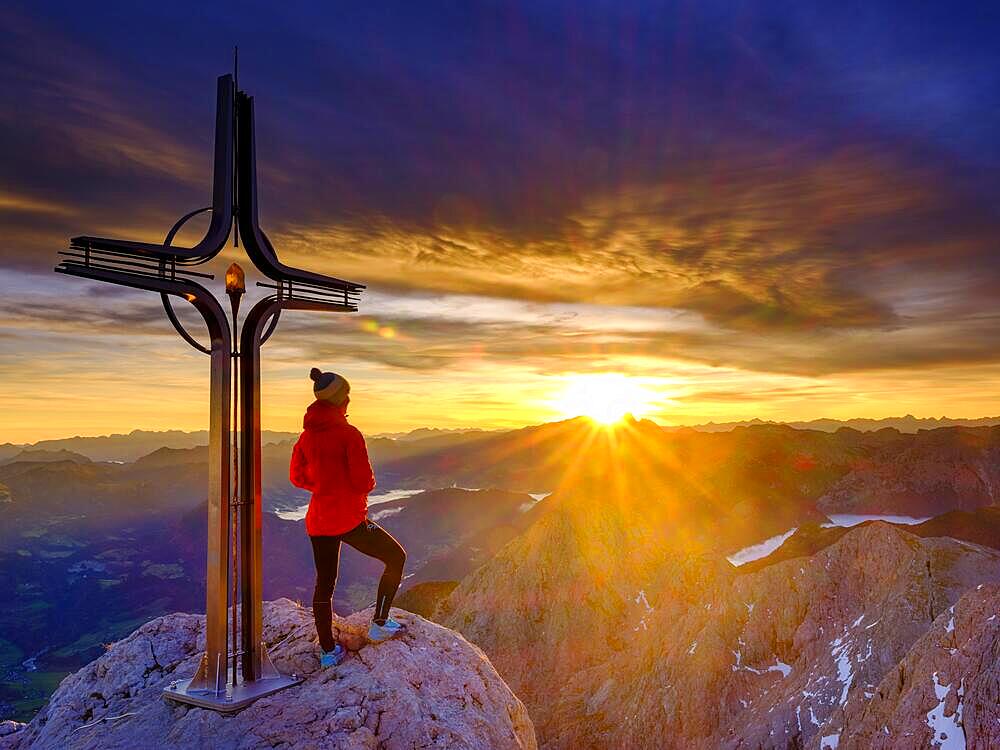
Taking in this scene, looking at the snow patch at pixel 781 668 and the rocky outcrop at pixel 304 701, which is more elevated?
the rocky outcrop at pixel 304 701

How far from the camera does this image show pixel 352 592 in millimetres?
196000

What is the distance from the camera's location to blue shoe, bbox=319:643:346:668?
7613 millimetres

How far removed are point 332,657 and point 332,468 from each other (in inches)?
86.9

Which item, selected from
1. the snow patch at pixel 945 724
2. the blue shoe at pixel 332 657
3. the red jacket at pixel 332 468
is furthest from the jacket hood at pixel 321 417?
the snow patch at pixel 945 724

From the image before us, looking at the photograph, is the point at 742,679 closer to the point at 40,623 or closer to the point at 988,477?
the point at 988,477

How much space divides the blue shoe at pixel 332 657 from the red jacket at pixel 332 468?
1444mm

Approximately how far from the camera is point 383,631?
815 cm

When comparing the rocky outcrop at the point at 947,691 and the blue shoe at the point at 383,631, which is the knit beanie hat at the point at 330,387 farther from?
the rocky outcrop at the point at 947,691

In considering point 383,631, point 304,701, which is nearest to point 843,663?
point 383,631

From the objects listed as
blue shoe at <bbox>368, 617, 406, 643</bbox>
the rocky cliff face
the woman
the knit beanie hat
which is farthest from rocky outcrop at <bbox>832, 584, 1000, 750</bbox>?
the knit beanie hat

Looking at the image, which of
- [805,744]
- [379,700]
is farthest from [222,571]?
[805,744]

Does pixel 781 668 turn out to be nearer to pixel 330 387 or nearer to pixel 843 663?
pixel 843 663

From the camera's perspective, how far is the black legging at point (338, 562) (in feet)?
24.3

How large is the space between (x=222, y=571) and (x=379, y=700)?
2250 mm
